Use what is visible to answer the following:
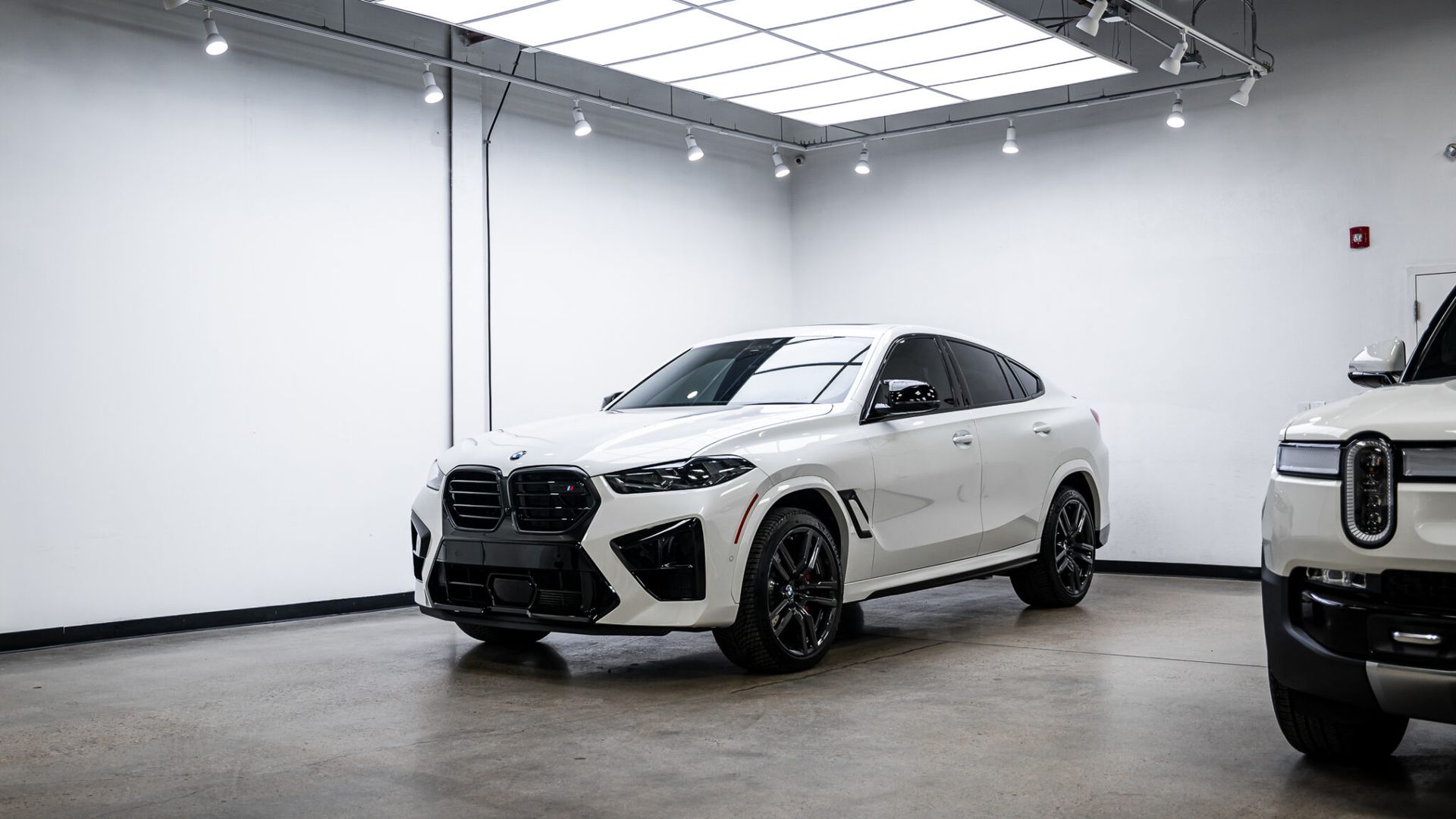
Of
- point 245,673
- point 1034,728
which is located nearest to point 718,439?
point 1034,728

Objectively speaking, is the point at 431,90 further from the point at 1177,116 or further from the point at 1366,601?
the point at 1366,601

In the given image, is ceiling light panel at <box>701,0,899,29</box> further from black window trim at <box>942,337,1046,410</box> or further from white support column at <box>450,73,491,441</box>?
white support column at <box>450,73,491,441</box>

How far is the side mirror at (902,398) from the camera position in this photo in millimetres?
6262

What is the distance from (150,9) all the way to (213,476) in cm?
293

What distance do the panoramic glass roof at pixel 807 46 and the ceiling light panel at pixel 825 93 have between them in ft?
0.05

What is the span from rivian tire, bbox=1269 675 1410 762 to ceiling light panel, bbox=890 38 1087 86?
5690 millimetres

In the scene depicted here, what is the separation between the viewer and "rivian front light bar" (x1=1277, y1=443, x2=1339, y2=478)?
11.4ft

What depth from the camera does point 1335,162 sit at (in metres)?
9.66

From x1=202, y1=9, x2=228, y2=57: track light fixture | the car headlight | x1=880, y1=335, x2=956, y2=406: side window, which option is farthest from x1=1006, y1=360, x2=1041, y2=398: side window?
x1=202, y1=9, x2=228, y2=57: track light fixture

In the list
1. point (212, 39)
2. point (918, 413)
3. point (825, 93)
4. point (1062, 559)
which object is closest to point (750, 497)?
A: point (918, 413)

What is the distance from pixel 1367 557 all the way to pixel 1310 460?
34 cm

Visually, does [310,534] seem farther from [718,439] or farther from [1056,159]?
[1056,159]

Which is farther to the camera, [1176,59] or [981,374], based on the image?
[1176,59]

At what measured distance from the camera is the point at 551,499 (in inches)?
218
